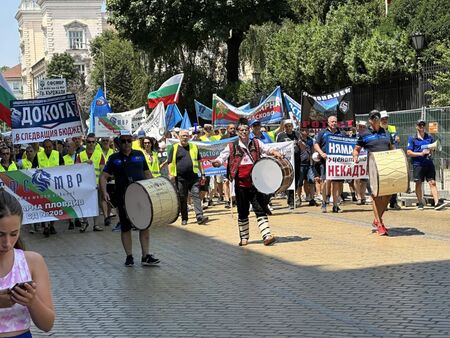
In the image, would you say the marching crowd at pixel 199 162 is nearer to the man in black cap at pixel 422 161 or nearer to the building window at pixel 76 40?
the man in black cap at pixel 422 161

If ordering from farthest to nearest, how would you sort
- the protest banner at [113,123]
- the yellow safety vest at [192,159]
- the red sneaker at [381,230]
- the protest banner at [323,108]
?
the protest banner at [113,123], the protest banner at [323,108], the yellow safety vest at [192,159], the red sneaker at [381,230]

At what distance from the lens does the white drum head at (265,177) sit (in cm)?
1188

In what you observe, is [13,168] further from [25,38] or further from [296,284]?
[25,38]

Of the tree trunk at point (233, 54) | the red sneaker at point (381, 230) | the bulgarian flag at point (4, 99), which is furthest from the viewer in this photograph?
the tree trunk at point (233, 54)

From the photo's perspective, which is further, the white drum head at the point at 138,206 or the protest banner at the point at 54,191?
the protest banner at the point at 54,191

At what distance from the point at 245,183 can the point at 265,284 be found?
317 centimetres

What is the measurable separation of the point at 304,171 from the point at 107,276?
8876mm

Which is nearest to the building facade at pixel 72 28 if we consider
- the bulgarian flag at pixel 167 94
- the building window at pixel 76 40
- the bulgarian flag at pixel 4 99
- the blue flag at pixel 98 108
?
the building window at pixel 76 40

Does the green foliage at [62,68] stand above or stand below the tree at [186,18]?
above

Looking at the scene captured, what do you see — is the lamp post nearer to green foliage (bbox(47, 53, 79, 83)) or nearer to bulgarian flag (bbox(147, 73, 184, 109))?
bulgarian flag (bbox(147, 73, 184, 109))

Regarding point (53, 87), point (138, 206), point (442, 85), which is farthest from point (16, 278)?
point (442, 85)

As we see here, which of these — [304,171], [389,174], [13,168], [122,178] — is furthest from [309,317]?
[304,171]

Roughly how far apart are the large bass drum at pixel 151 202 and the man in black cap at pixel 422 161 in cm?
726

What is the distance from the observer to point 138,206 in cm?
1038
